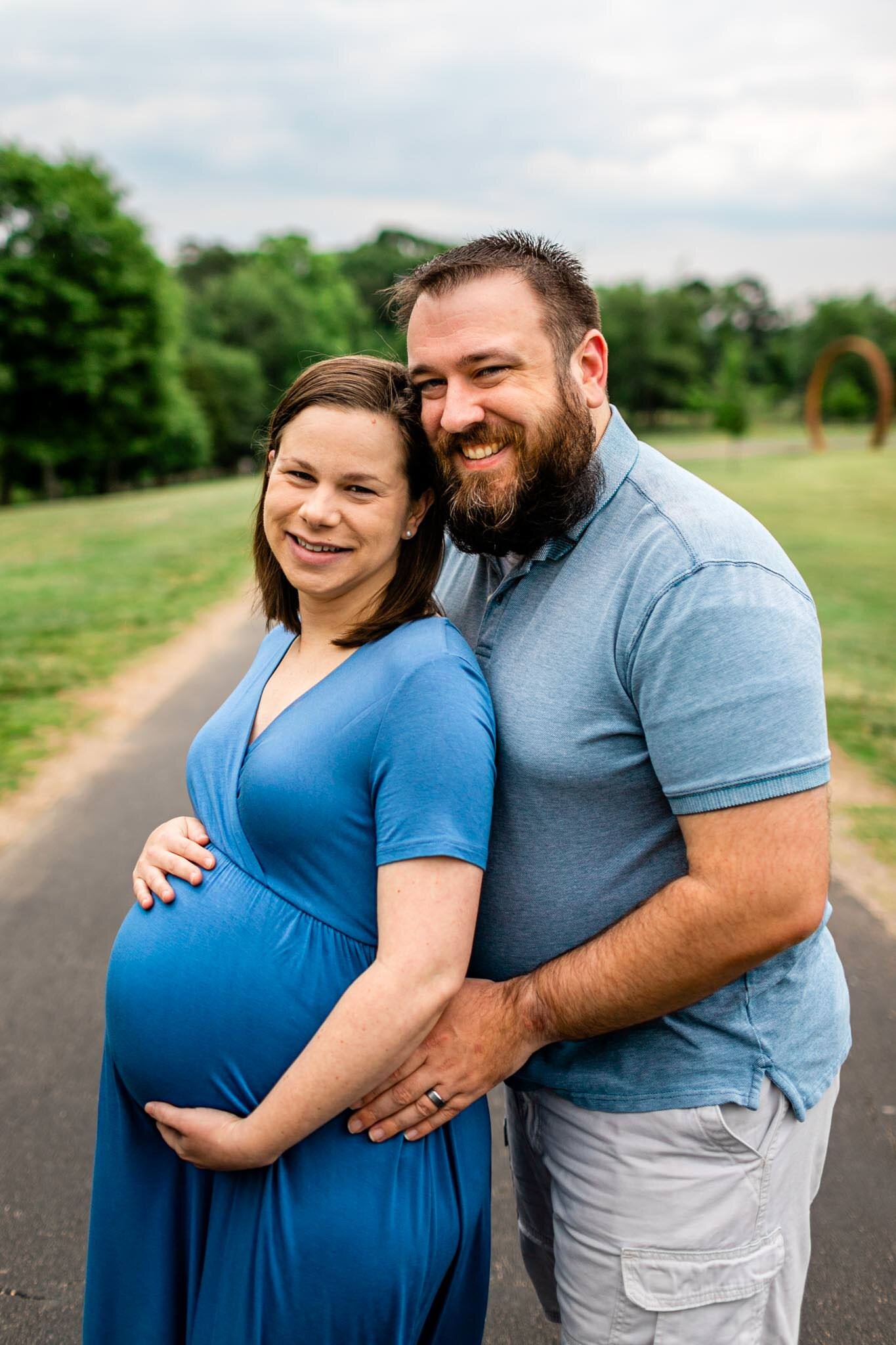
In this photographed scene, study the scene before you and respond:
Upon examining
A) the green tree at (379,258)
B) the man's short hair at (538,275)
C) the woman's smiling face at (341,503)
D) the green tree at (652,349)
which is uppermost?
the green tree at (379,258)

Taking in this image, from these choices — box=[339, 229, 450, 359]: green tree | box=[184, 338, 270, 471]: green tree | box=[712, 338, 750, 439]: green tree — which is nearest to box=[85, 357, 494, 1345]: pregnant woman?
box=[712, 338, 750, 439]: green tree

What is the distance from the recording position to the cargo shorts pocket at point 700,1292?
1840 mm

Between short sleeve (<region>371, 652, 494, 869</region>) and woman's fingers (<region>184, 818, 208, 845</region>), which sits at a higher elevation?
short sleeve (<region>371, 652, 494, 869</region>)

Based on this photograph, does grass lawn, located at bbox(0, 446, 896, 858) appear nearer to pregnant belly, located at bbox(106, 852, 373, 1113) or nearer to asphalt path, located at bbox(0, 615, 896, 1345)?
asphalt path, located at bbox(0, 615, 896, 1345)

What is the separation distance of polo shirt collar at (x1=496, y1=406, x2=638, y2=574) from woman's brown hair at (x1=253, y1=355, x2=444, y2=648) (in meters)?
0.21

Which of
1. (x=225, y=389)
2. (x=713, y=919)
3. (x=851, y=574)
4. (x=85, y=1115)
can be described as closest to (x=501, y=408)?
(x=713, y=919)

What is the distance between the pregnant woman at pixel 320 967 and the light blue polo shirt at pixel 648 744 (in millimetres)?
143

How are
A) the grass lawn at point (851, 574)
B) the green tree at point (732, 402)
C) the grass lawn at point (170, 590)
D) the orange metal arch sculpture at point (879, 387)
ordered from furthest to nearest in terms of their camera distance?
the orange metal arch sculpture at point (879, 387)
the green tree at point (732, 402)
the grass lawn at point (170, 590)
the grass lawn at point (851, 574)

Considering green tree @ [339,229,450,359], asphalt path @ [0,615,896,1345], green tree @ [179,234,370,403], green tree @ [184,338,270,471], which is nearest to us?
asphalt path @ [0,615,896,1345]

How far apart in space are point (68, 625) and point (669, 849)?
10374mm

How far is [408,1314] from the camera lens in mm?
1783

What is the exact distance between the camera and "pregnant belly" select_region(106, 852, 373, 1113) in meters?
1.76

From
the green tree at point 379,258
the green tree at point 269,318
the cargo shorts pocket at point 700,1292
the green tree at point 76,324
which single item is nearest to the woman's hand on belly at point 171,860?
the cargo shorts pocket at point 700,1292

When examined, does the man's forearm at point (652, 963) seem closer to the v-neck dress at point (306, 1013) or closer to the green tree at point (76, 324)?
the v-neck dress at point (306, 1013)
